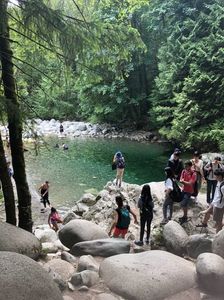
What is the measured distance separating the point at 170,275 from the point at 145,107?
130 ft

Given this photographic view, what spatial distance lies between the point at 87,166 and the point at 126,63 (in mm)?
15055

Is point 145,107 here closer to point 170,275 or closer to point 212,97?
point 212,97

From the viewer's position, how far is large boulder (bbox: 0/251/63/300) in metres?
4.58

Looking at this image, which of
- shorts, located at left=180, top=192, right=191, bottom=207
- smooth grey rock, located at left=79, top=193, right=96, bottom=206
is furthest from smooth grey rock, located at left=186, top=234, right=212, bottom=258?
smooth grey rock, located at left=79, top=193, right=96, bottom=206

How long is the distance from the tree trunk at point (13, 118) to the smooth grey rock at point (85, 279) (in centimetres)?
206

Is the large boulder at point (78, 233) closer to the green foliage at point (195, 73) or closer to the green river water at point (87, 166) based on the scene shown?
the green river water at point (87, 166)

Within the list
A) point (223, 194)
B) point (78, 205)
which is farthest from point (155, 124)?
point (223, 194)

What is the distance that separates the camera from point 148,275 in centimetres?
627

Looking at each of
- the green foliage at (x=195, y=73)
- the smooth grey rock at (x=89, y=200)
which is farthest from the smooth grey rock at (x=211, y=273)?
the green foliage at (x=195, y=73)

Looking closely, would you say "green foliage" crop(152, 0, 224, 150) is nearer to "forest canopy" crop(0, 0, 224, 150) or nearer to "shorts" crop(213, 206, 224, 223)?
"forest canopy" crop(0, 0, 224, 150)

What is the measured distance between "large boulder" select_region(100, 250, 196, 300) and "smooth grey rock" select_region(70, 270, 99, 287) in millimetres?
191

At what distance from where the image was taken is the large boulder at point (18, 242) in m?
6.43

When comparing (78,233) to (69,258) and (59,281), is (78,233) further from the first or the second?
(59,281)

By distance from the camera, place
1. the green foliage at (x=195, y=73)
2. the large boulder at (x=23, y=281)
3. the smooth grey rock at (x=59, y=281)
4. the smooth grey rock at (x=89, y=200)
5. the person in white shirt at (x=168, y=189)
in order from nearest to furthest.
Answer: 1. the large boulder at (x=23, y=281)
2. the smooth grey rock at (x=59, y=281)
3. the person in white shirt at (x=168, y=189)
4. the smooth grey rock at (x=89, y=200)
5. the green foliage at (x=195, y=73)
